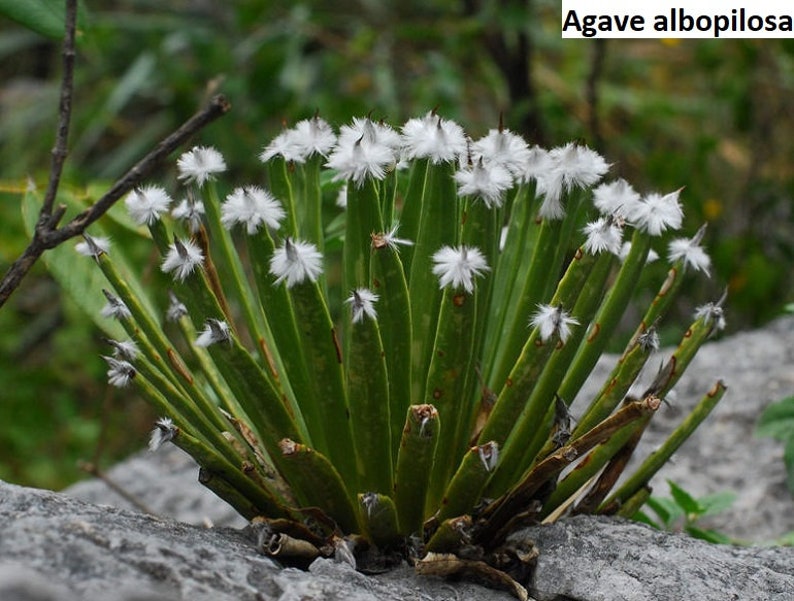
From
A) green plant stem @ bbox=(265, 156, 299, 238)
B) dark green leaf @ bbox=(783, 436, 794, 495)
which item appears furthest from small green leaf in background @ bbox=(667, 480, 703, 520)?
green plant stem @ bbox=(265, 156, 299, 238)

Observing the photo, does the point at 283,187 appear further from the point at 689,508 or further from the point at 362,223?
the point at 689,508

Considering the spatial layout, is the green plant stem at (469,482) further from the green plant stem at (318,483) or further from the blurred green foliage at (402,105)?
the blurred green foliage at (402,105)

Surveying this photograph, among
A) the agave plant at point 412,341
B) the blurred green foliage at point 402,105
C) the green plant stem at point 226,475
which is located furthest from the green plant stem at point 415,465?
the blurred green foliage at point 402,105

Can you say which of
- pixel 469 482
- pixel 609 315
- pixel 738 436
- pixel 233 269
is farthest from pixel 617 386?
pixel 738 436

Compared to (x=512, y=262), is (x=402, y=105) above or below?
above

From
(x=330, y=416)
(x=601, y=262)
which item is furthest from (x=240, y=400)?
(x=601, y=262)

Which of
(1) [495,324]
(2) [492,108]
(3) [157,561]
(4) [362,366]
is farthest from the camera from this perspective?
(2) [492,108]

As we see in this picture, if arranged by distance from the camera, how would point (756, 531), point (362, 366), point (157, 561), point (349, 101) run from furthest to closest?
point (349, 101)
point (756, 531)
point (362, 366)
point (157, 561)

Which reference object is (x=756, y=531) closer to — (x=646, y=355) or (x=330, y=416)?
(x=646, y=355)
